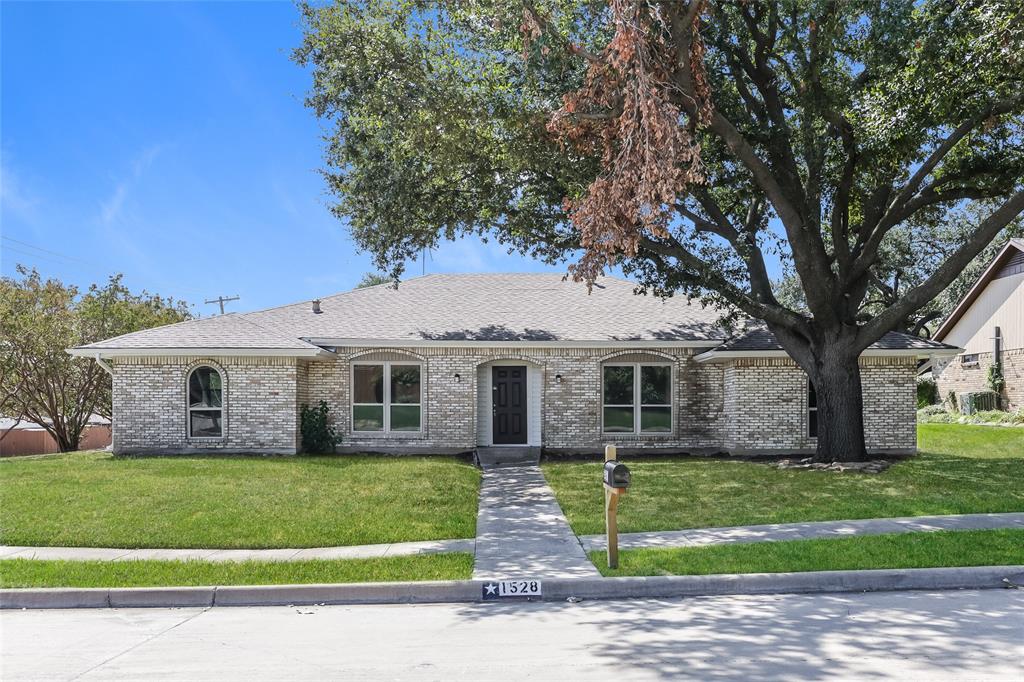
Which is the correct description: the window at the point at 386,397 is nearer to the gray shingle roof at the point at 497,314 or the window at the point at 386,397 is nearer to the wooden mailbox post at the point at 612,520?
the gray shingle roof at the point at 497,314

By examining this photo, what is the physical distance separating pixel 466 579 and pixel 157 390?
13508mm

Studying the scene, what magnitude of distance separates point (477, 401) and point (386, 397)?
228 cm

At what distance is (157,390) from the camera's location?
1842 centimetres

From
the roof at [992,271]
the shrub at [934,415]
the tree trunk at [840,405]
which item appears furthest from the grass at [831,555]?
the roof at [992,271]

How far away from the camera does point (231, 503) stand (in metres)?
11.5

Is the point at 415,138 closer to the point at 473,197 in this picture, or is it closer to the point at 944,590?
the point at 473,197

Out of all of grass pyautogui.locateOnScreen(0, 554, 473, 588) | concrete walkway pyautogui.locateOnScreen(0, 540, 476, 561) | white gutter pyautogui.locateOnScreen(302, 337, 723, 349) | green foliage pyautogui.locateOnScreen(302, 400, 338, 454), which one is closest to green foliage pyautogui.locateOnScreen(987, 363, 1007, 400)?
white gutter pyautogui.locateOnScreen(302, 337, 723, 349)

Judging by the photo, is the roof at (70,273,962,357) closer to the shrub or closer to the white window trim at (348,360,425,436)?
the white window trim at (348,360,425,436)

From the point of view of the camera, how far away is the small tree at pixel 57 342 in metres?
22.9

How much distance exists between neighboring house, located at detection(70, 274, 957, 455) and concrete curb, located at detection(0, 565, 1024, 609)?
34.5 feet

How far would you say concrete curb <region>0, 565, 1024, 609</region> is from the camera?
7371 millimetres

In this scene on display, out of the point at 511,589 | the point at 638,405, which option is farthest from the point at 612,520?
the point at 638,405

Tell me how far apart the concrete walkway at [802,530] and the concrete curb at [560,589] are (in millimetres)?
1471

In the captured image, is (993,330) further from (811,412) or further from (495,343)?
(495,343)
